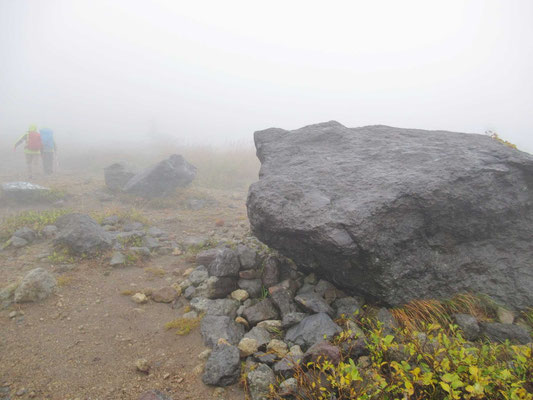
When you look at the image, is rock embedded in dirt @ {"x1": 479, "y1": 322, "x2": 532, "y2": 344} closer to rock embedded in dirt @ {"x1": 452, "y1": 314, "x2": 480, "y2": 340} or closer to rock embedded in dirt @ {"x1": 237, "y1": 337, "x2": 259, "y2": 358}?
rock embedded in dirt @ {"x1": 452, "y1": 314, "x2": 480, "y2": 340}

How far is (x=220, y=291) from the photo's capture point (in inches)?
198

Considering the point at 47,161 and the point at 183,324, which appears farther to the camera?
the point at 47,161

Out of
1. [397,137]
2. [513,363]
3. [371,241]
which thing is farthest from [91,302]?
[397,137]

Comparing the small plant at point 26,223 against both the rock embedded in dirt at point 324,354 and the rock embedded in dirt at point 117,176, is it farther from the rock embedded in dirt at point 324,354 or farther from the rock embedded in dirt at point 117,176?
the rock embedded in dirt at point 324,354

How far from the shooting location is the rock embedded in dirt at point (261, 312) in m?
4.35

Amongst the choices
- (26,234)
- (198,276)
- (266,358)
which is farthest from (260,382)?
(26,234)

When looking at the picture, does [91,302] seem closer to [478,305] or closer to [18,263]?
[18,263]

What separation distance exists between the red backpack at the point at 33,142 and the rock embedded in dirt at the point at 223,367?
15328 mm

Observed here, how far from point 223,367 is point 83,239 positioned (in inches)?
179

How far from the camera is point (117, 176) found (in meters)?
12.0

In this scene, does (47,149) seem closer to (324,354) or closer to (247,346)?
(247,346)

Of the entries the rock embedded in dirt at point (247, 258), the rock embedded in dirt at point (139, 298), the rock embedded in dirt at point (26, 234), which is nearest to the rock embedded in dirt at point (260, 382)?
the rock embedded in dirt at point (247, 258)

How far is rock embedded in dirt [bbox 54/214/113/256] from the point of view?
632 centimetres

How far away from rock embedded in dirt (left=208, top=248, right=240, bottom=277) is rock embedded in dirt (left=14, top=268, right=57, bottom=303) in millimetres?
2689
